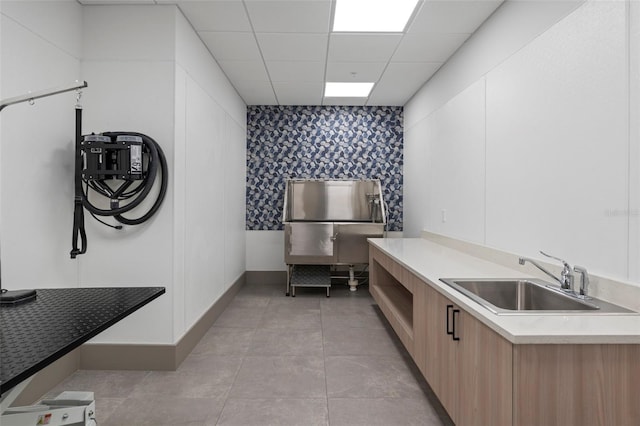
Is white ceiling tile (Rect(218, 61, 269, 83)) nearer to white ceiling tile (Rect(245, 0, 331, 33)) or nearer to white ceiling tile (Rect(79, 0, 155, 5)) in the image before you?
white ceiling tile (Rect(245, 0, 331, 33))

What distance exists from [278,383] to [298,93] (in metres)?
3.49

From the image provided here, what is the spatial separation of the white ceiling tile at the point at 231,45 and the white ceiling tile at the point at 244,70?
4.0 inches

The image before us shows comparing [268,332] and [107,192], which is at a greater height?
→ [107,192]

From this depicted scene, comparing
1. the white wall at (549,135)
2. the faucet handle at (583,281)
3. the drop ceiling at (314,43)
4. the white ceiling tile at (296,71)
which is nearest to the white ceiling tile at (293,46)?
the drop ceiling at (314,43)

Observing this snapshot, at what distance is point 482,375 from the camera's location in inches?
53.5

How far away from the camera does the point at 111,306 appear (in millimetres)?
1369

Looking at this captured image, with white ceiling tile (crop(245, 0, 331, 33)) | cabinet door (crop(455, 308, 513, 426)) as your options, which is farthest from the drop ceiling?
cabinet door (crop(455, 308, 513, 426))

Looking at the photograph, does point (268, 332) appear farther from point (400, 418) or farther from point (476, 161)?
point (476, 161)

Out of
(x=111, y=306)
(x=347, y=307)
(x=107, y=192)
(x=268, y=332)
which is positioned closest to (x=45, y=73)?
(x=107, y=192)

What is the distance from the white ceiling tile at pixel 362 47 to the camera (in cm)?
304

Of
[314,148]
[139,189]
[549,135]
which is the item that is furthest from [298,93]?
[549,135]

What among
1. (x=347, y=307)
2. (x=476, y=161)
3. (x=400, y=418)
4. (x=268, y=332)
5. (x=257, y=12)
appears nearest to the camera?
(x=400, y=418)

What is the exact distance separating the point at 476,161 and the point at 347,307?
2.19 m

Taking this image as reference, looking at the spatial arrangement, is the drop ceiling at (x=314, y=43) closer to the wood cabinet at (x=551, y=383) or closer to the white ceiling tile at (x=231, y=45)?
the white ceiling tile at (x=231, y=45)
